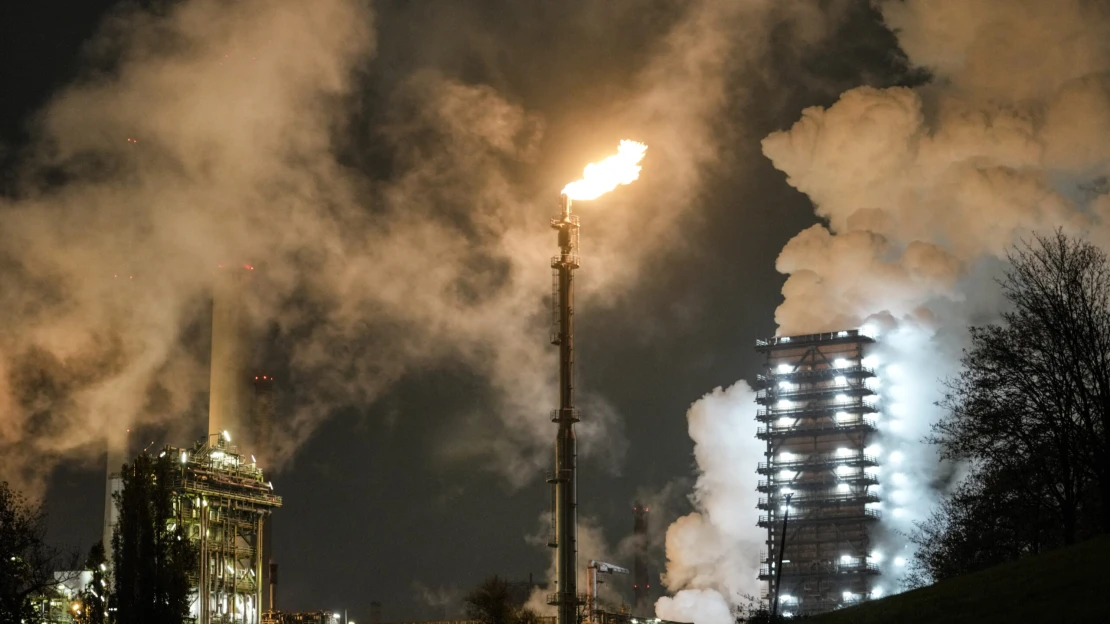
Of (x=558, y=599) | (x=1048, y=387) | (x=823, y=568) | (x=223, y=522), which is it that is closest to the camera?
(x=1048, y=387)

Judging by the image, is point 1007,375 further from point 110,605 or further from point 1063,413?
point 110,605

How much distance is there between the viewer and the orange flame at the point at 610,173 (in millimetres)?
86188

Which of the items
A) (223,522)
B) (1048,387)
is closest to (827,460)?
(223,522)

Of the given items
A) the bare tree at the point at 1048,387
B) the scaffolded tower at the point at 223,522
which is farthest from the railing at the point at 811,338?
the bare tree at the point at 1048,387

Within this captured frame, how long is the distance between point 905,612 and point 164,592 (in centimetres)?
4472

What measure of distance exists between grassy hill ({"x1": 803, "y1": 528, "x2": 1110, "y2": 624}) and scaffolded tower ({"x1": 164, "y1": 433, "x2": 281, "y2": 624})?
71194mm

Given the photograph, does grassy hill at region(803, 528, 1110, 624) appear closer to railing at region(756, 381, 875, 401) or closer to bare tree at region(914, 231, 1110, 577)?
bare tree at region(914, 231, 1110, 577)

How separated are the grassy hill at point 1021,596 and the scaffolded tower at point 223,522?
71194 millimetres

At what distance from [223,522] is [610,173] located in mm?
46999

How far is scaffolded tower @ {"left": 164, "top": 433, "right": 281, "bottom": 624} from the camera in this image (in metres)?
105

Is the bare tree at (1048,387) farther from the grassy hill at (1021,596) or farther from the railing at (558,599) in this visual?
the railing at (558,599)

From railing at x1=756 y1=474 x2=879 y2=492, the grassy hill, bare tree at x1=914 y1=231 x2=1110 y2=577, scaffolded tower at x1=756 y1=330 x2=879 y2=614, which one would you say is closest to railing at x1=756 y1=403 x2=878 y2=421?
scaffolded tower at x1=756 y1=330 x2=879 y2=614

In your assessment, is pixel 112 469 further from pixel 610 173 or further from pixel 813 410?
pixel 813 410

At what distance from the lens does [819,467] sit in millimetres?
167750
